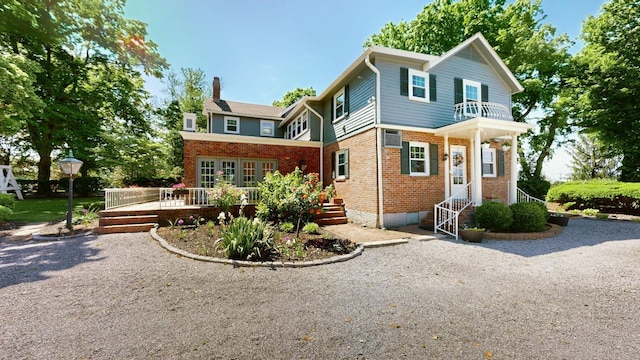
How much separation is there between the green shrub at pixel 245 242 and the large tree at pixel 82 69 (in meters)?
16.8

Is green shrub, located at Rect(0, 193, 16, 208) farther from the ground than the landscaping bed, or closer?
farther from the ground

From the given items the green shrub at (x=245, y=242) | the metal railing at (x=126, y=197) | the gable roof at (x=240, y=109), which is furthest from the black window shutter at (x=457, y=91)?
the metal railing at (x=126, y=197)

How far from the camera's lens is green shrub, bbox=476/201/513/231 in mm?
7625

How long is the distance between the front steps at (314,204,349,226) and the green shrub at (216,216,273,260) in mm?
3879

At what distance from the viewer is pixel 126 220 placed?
301 inches

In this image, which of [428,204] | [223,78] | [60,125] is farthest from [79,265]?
[223,78]

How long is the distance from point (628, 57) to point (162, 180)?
32154 millimetres

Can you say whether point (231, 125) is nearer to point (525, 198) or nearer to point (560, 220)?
point (525, 198)

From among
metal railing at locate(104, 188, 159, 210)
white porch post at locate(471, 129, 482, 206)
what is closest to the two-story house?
white porch post at locate(471, 129, 482, 206)

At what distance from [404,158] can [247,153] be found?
7.48 meters

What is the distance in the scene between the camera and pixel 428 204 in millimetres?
9508

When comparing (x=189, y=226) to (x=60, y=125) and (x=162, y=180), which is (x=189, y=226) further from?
(x=60, y=125)

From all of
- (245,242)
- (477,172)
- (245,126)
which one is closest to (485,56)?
(477,172)

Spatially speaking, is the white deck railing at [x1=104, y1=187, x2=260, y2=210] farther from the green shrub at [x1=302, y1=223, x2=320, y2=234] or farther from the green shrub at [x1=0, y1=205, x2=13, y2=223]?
the green shrub at [x1=0, y1=205, x2=13, y2=223]
